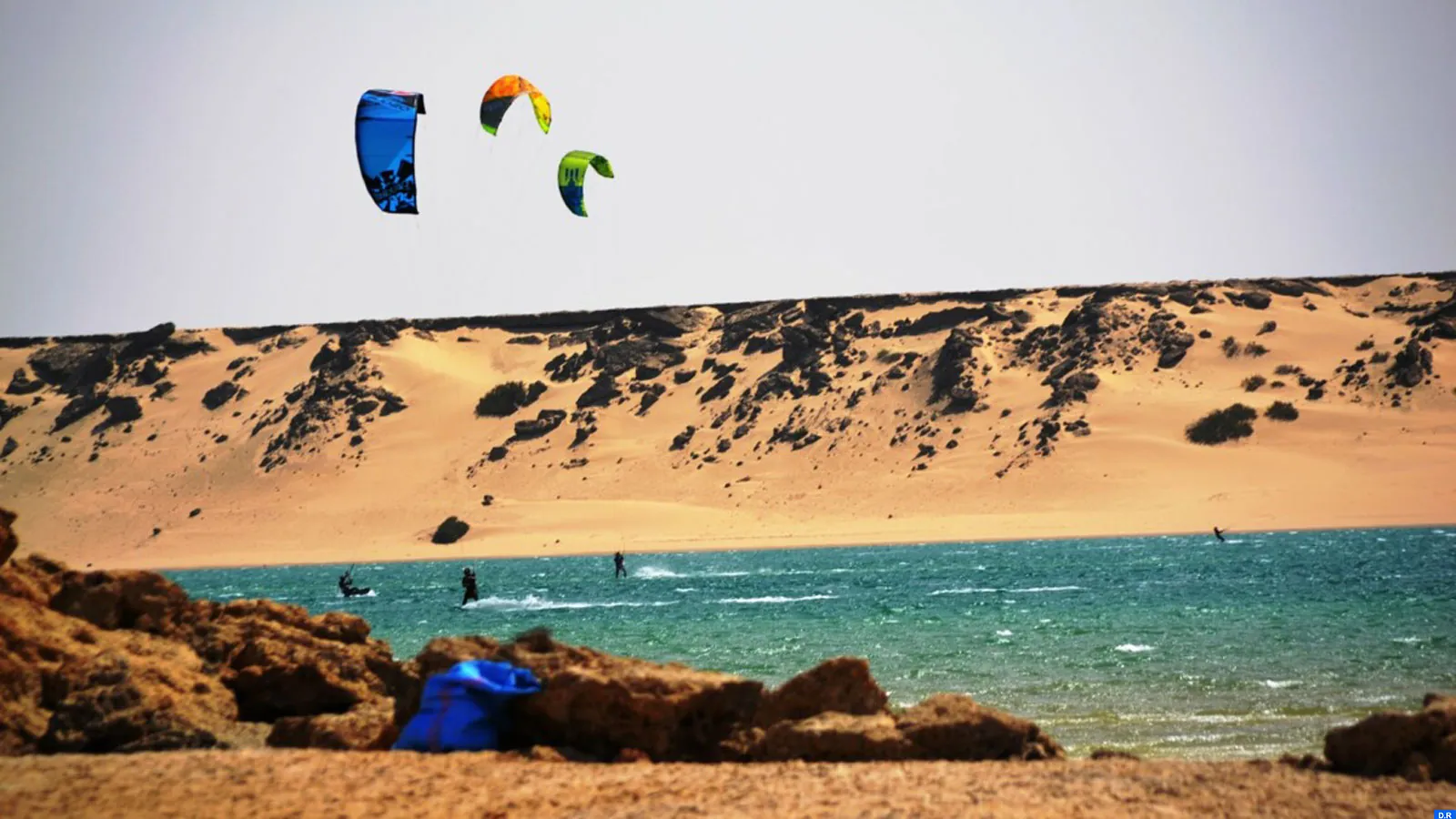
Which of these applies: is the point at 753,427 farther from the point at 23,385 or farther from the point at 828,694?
the point at 828,694

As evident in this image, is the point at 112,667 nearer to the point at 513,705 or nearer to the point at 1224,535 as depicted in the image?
the point at 513,705

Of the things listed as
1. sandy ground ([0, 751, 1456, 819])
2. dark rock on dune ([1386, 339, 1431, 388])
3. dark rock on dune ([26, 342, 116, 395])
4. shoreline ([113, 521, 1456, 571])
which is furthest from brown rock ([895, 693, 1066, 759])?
dark rock on dune ([26, 342, 116, 395])

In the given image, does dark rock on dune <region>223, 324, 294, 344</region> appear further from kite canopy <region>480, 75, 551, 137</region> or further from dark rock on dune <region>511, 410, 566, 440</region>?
kite canopy <region>480, 75, 551, 137</region>

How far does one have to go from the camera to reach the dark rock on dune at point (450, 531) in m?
68.9

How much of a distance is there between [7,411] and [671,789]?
9085cm

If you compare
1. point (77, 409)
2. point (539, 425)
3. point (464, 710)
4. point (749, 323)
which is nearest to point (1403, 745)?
point (464, 710)

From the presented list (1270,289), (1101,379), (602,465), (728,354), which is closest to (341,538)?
(602,465)

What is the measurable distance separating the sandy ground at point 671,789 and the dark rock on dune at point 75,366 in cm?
8959

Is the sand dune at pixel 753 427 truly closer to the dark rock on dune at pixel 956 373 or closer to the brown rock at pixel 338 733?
the dark rock on dune at pixel 956 373

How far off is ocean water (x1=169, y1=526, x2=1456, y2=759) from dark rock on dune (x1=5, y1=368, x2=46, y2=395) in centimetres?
4605

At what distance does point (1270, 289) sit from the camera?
88.9m

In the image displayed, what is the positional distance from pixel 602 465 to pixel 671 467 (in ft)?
11.6

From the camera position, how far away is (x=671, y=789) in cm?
1024

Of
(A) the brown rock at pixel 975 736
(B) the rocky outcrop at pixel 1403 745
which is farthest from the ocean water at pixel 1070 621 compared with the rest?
(B) the rocky outcrop at pixel 1403 745
